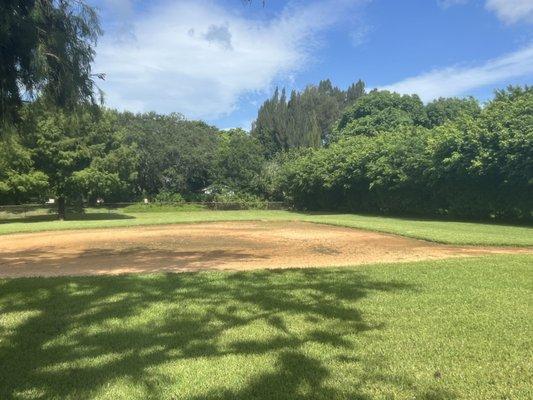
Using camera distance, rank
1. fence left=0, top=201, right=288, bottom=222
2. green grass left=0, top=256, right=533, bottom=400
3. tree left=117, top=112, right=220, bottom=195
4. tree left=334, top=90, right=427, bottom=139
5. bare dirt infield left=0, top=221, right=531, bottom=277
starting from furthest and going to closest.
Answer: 1. tree left=117, top=112, right=220, bottom=195
2. tree left=334, top=90, right=427, bottom=139
3. fence left=0, top=201, right=288, bottom=222
4. bare dirt infield left=0, top=221, right=531, bottom=277
5. green grass left=0, top=256, right=533, bottom=400

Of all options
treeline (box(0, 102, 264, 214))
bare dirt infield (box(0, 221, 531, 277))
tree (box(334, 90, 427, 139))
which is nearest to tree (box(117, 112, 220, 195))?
treeline (box(0, 102, 264, 214))

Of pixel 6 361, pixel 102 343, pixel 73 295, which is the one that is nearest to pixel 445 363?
pixel 102 343

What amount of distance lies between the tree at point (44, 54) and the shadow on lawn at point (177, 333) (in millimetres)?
3121

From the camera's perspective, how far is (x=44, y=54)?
665 centimetres

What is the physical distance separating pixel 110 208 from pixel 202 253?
40.1m

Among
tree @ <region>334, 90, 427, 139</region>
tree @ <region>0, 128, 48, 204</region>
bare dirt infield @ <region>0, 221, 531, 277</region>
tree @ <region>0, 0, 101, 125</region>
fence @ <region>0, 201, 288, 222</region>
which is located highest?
tree @ <region>334, 90, 427, 139</region>

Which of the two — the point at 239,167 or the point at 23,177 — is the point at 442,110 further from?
the point at 23,177

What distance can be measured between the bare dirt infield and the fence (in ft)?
79.6

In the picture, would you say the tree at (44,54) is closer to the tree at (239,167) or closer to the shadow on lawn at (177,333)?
the shadow on lawn at (177,333)

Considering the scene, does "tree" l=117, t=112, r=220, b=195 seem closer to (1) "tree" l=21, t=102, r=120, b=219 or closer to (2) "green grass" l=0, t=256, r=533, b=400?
(1) "tree" l=21, t=102, r=120, b=219

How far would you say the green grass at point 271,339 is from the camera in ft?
13.5

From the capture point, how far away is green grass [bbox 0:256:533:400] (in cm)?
413

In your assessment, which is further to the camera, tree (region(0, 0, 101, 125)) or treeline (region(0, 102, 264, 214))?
treeline (region(0, 102, 264, 214))

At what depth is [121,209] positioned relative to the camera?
5009 cm
